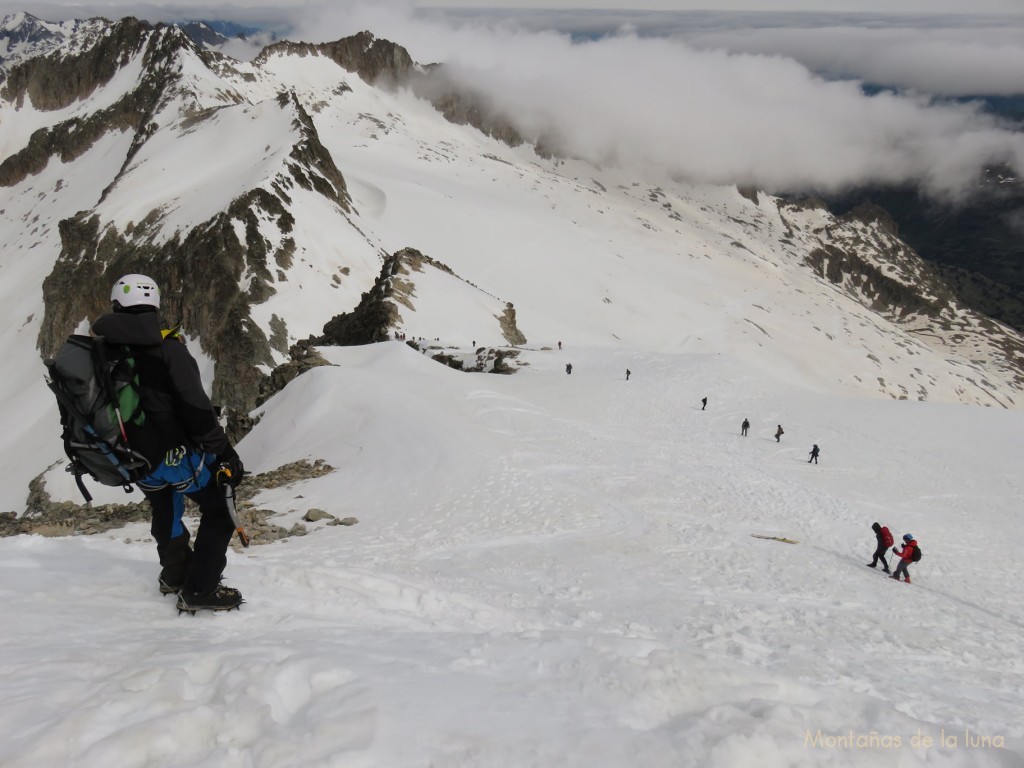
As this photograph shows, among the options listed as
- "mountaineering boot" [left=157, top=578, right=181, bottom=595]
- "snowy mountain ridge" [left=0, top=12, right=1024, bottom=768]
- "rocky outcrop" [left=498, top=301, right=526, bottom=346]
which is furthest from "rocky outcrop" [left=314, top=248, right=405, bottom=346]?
"mountaineering boot" [left=157, top=578, right=181, bottom=595]

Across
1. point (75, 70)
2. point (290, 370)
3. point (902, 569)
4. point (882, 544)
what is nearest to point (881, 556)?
point (882, 544)

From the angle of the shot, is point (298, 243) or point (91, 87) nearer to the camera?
point (298, 243)

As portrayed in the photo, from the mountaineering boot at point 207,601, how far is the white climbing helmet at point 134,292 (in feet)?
9.74

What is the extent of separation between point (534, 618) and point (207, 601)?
447 centimetres

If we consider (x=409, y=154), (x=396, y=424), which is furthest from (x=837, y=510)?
(x=409, y=154)

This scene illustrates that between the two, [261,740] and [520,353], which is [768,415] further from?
[261,740]

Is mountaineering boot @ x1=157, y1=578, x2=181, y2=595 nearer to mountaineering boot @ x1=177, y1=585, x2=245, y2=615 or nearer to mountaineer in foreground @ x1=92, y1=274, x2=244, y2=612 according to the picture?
mountaineer in foreground @ x1=92, y1=274, x2=244, y2=612

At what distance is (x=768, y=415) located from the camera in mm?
35219

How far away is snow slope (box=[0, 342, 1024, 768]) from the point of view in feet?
13.5

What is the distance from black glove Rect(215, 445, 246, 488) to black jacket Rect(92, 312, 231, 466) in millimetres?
323

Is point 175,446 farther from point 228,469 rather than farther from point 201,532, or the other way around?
point 201,532

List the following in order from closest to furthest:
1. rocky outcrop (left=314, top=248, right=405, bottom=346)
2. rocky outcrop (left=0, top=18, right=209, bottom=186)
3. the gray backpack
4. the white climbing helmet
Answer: the gray backpack < the white climbing helmet < rocky outcrop (left=314, top=248, right=405, bottom=346) < rocky outcrop (left=0, top=18, right=209, bottom=186)

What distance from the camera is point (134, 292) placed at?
17.3ft

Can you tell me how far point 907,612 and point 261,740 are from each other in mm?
12561
